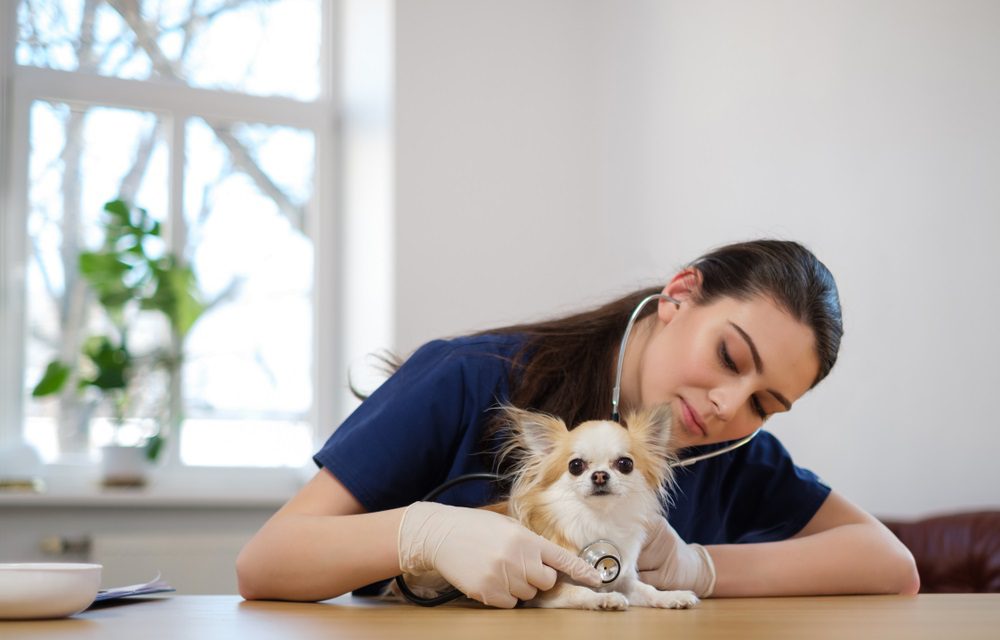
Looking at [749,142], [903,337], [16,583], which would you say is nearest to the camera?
[16,583]

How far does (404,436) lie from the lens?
141 centimetres

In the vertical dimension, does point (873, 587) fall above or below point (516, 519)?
below

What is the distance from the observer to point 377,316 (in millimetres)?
4082

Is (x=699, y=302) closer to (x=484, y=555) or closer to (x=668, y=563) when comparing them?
(x=668, y=563)

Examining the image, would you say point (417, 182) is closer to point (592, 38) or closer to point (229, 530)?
point (592, 38)

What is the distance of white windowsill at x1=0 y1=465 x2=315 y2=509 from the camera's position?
3.69 meters

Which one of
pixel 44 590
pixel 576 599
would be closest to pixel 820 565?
pixel 576 599

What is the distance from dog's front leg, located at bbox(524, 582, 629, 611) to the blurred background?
219 cm

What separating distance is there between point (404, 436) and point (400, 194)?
Result: 2.71 m

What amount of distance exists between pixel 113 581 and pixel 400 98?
211cm

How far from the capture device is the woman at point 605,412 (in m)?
1.28

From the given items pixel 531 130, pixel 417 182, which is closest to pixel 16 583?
pixel 417 182

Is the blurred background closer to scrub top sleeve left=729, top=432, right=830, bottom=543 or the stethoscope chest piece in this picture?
scrub top sleeve left=729, top=432, right=830, bottom=543

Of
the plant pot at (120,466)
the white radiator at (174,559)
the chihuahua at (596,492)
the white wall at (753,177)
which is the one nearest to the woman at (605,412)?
the chihuahua at (596,492)
